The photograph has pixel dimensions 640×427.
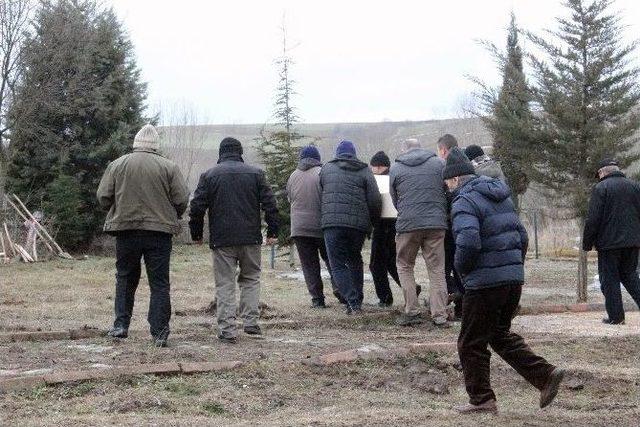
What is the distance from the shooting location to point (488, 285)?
20.0 feet

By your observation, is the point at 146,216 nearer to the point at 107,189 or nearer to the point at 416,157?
the point at 107,189

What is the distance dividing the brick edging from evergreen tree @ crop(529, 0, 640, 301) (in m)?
7.34

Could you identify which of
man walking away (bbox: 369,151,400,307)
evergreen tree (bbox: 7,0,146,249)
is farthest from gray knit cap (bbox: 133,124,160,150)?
evergreen tree (bbox: 7,0,146,249)

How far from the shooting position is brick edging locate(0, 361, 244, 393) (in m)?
6.41

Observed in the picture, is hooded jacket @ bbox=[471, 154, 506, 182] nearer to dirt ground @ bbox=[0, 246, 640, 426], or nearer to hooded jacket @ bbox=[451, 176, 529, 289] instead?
hooded jacket @ bbox=[451, 176, 529, 289]

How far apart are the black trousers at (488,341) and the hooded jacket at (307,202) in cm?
534

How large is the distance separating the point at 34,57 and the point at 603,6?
17.6 m

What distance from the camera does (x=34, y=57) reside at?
26.0 metres

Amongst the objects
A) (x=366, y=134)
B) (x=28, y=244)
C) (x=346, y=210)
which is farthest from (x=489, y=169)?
(x=366, y=134)

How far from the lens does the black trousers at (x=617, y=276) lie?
10.9 metres

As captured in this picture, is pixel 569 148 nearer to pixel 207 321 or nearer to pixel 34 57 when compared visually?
pixel 207 321

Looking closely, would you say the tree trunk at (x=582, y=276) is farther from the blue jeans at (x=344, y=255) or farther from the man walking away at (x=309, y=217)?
the blue jeans at (x=344, y=255)

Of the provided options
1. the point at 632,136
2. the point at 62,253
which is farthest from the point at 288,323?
the point at 62,253

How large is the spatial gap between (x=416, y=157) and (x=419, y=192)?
38cm
